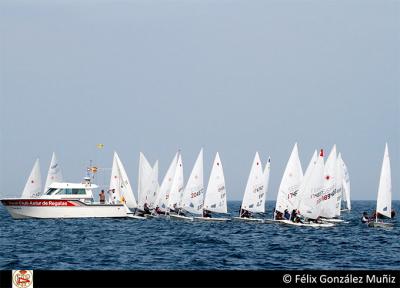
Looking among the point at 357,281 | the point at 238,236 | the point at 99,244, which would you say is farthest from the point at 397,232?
the point at 357,281

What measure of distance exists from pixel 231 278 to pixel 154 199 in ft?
222

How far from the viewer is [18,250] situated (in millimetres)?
45312

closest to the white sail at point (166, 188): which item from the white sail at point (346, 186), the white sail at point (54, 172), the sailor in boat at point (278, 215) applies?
the white sail at point (54, 172)

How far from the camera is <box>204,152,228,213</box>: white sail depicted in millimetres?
74375

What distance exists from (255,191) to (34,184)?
26.2 meters

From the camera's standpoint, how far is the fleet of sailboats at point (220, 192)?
6544 cm

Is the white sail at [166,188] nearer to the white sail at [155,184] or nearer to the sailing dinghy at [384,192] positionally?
the white sail at [155,184]

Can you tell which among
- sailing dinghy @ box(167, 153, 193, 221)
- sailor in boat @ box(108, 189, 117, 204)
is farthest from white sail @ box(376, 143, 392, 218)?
sailor in boat @ box(108, 189, 117, 204)

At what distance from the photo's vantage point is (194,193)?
75.2 metres

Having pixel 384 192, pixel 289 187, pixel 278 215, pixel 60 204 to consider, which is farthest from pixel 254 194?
pixel 60 204

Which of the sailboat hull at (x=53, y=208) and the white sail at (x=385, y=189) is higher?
the white sail at (x=385, y=189)

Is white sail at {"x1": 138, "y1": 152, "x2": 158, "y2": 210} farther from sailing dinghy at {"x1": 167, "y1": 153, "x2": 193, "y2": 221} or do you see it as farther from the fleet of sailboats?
sailing dinghy at {"x1": 167, "y1": 153, "x2": 193, "y2": 221}

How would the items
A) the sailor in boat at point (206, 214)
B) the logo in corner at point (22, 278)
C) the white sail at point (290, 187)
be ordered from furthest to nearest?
the sailor in boat at point (206, 214), the white sail at point (290, 187), the logo in corner at point (22, 278)

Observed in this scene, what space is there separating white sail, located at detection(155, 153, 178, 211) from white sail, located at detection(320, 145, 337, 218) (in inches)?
835
